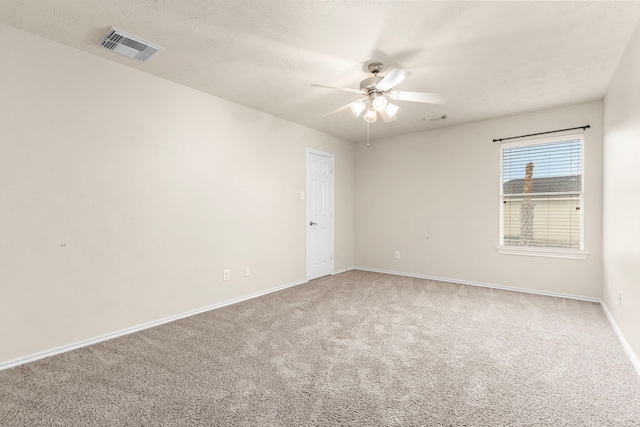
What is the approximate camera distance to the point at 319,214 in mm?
5141

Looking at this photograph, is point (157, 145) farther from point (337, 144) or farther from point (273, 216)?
point (337, 144)

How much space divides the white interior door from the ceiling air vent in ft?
8.72

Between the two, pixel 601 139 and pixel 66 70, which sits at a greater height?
pixel 66 70

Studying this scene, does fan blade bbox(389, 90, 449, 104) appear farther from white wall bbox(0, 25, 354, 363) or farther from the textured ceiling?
white wall bbox(0, 25, 354, 363)

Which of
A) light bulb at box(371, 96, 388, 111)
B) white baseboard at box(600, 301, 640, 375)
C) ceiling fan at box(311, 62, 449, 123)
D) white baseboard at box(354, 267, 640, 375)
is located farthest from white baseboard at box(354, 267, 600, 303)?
light bulb at box(371, 96, 388, 111)

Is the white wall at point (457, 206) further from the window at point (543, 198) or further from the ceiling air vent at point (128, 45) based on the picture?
the ceiling air vent at point (128, 45)

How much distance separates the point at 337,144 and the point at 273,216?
2.00m

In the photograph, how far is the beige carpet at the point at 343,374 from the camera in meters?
1.68

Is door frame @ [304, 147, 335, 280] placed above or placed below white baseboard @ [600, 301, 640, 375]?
above

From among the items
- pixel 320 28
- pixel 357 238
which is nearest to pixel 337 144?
pixel 357 238

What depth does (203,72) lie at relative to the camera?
3.00 metres

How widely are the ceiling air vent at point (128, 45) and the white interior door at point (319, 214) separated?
2.66 meters

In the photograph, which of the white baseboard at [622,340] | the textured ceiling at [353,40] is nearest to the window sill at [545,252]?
the white baseboard at [622,340]

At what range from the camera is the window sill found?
3.88 meters
